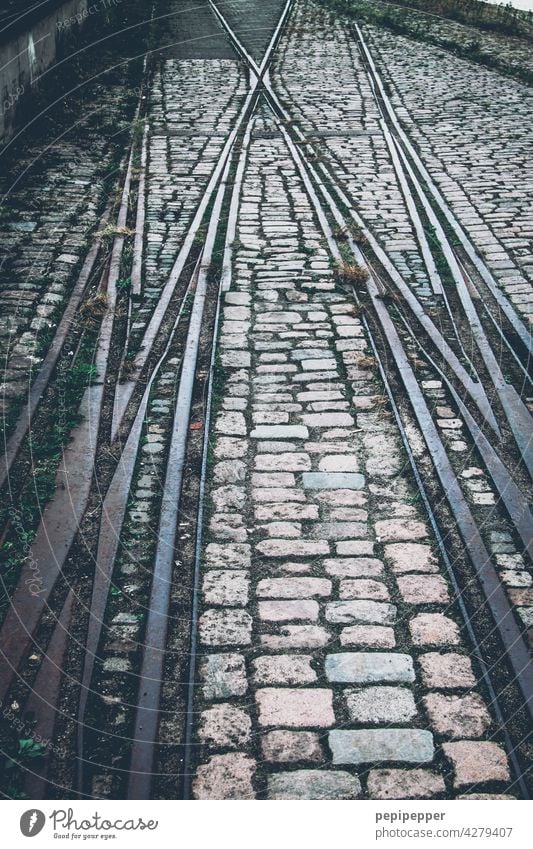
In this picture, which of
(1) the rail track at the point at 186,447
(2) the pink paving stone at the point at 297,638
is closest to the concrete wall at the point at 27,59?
→ (1) the rail track at the point at 186,447

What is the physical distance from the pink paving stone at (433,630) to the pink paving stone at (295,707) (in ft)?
1.77

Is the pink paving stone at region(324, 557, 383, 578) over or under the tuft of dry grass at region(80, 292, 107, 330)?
under

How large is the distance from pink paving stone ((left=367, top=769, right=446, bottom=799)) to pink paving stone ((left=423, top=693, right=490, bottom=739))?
217mm

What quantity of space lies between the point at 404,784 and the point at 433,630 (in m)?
0.79

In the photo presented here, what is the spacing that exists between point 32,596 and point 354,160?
7788 millimetres

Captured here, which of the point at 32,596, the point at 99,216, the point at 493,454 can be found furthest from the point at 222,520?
the point at 99,216

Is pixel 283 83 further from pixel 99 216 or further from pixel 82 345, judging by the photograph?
pixel 82 345

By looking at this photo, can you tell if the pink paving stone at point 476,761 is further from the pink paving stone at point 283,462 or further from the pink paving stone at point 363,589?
the pink paving stone at point 283,462

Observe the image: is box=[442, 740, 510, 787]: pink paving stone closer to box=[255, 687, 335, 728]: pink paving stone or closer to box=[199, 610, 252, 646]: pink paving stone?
box=[255, 687, 335, 728]: pink paving stone

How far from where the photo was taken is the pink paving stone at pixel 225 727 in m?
2.82

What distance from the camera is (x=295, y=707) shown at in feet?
9.73
